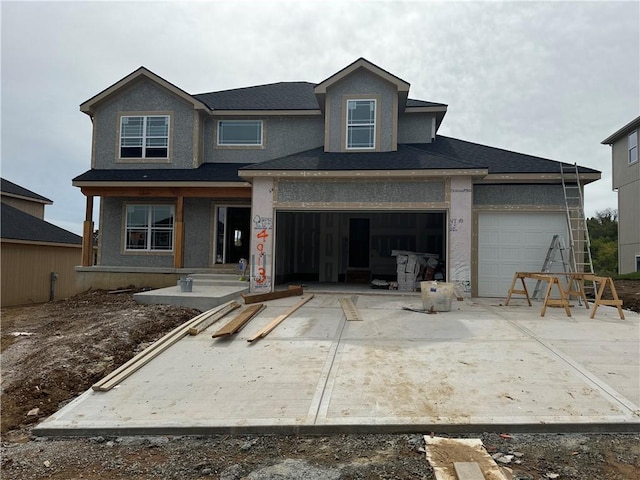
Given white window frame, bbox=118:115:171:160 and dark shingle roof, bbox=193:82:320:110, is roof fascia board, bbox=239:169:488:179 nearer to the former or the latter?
dark shingle roof, bbox=193:82:320:110

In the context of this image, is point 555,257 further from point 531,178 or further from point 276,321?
point 276,321

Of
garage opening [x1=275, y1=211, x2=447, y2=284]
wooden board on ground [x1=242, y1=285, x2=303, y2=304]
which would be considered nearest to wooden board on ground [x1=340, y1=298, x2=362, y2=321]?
wooden board on ground [x1=242, y1=285, x2=303, y2=304]

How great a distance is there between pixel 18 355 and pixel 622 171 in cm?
2622

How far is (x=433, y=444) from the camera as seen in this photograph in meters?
4.24

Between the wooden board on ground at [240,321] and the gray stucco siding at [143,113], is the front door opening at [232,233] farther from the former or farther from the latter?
the wooden board on ground at [240,321]

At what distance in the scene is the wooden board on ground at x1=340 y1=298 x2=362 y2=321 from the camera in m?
8.80

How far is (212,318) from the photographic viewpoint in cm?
884

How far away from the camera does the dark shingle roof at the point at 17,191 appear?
2433 cm

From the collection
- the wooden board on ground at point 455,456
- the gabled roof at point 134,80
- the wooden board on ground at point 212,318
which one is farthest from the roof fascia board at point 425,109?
the wooden board on ground at point 455,456

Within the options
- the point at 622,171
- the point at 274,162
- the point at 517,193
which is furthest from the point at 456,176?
the point at 622,171

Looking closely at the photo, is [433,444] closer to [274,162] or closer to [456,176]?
[456,176]

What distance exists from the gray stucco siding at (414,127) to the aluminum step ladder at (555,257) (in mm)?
5787

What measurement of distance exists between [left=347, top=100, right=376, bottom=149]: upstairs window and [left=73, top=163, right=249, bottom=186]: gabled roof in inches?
148

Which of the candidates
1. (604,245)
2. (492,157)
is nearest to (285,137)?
(492,157)
